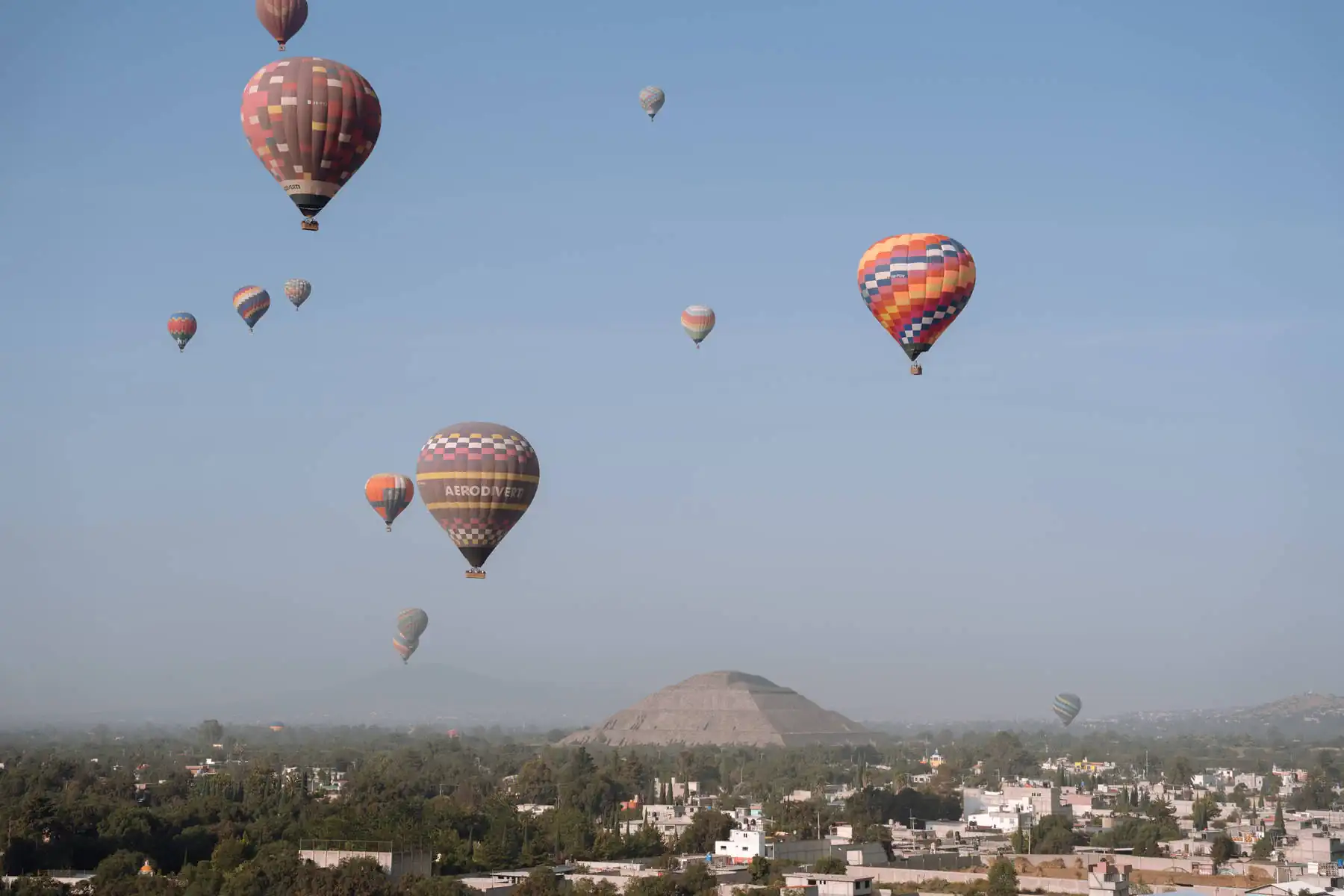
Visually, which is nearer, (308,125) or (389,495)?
(308,125)

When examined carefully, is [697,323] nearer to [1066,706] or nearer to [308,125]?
[308,125]

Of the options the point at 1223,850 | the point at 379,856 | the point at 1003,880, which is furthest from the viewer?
the point at 1223,850

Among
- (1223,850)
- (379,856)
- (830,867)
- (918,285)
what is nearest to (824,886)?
(830,867)

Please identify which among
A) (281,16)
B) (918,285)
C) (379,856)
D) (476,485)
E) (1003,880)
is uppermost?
(281,16)

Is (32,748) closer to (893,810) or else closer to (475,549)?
(893,810)

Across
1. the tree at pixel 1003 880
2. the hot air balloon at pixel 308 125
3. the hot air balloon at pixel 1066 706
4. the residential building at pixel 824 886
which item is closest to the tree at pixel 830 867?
the residential building at pixel 824 886

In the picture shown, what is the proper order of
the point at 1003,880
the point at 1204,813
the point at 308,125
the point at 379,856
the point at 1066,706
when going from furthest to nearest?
the point at 1066,706, the point at 1204,813, the point at 1003,880, the point at 379,856, the point at 308,125

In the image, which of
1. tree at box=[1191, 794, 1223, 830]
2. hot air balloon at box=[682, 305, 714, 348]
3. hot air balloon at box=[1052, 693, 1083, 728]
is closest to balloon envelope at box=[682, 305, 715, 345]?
hot air balloon at box=[682, 305, 714, 348]

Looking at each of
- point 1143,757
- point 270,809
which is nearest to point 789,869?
point 270,809
